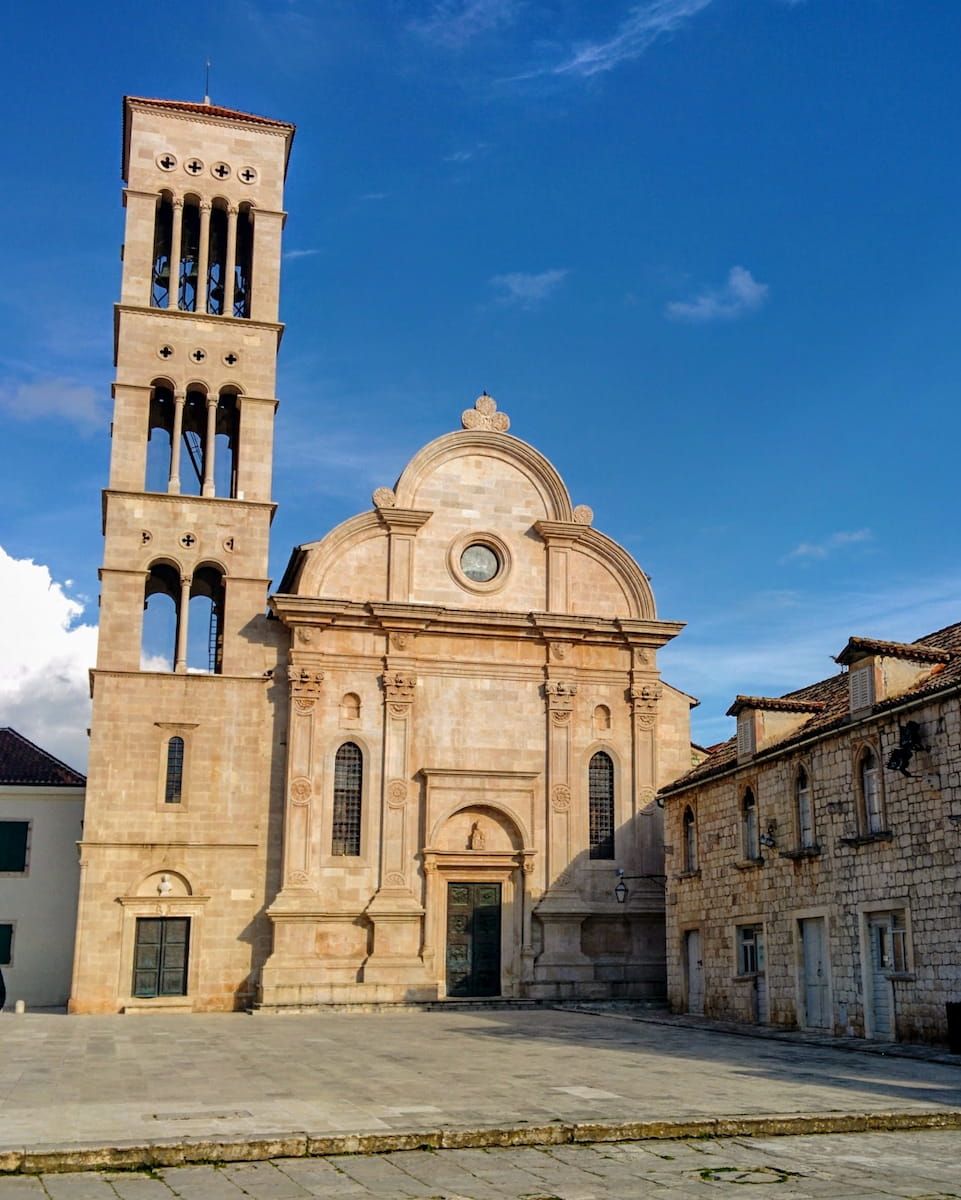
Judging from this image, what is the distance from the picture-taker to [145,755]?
34.2 metres

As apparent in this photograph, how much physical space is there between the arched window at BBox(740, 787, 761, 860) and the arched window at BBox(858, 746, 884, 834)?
4688mm

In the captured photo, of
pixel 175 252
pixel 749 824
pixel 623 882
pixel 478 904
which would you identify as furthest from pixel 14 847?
pixel 749 824

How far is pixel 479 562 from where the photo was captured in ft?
127

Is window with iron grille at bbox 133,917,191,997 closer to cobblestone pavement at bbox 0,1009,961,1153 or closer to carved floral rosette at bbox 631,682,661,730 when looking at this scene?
cobblestone pavement at bbox 0,1009,961,1153

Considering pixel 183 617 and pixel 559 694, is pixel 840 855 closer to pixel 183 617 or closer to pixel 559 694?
pixel 559 694

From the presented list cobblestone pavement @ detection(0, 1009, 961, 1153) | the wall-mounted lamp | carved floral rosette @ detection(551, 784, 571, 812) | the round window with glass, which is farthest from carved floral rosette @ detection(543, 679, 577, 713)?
cobblestone pavement @ detection(0, 1009, 961, 1153)

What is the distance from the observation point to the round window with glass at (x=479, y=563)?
126ft

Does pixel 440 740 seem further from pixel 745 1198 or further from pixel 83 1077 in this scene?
pixel 745 1198

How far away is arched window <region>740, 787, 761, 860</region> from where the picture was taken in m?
29.0

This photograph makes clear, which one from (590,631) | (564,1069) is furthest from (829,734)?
(590,631)

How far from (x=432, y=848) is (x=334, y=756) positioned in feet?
12.0

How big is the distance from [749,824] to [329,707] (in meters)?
12.4

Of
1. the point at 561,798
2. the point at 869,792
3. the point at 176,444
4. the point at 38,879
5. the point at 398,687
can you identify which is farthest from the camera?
the point at 38,879

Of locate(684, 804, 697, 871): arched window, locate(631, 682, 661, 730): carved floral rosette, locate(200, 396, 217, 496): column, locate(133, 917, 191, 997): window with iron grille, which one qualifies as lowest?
locate(133, 917, 191, 997): window with iron grille
